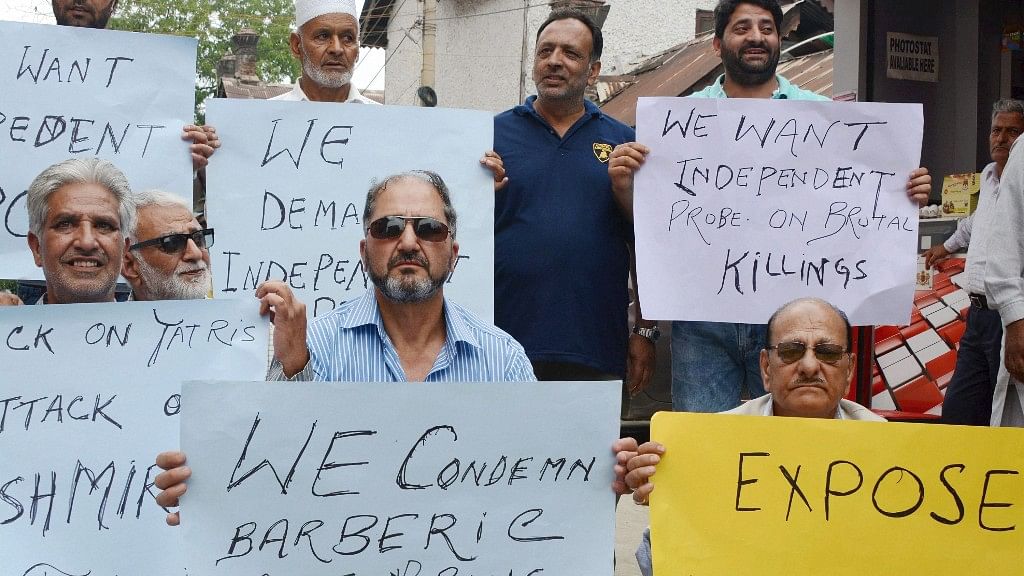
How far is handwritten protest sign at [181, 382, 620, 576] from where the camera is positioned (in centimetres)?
260

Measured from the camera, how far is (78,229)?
3424mm

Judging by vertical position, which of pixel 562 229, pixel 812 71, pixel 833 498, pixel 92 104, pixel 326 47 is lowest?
pixel 833 498

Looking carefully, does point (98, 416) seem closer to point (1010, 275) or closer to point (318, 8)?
point (318, 8)

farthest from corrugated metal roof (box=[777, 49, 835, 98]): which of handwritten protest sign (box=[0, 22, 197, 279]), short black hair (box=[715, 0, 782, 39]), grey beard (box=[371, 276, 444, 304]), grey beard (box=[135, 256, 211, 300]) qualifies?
grey beard (box=[371, 276, 444, 304])

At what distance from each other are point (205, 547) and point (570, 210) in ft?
6.43

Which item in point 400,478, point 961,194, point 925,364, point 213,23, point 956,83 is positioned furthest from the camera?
point 213,23

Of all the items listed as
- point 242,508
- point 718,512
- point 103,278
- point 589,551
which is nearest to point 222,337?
point 103,278

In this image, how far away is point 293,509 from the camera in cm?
264

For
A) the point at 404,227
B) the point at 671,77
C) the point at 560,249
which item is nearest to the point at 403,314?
the point at 404,227

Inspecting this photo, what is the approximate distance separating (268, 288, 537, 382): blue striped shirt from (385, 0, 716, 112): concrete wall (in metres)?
19.2

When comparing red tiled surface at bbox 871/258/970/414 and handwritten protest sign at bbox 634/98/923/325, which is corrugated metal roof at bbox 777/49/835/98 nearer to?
red tiled surface at bbox 871/258/970/414

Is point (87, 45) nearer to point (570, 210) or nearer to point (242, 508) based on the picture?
point (570, 210)

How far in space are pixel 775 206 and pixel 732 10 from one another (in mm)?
682

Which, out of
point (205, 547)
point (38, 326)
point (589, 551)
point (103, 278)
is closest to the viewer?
point (205, 547)
